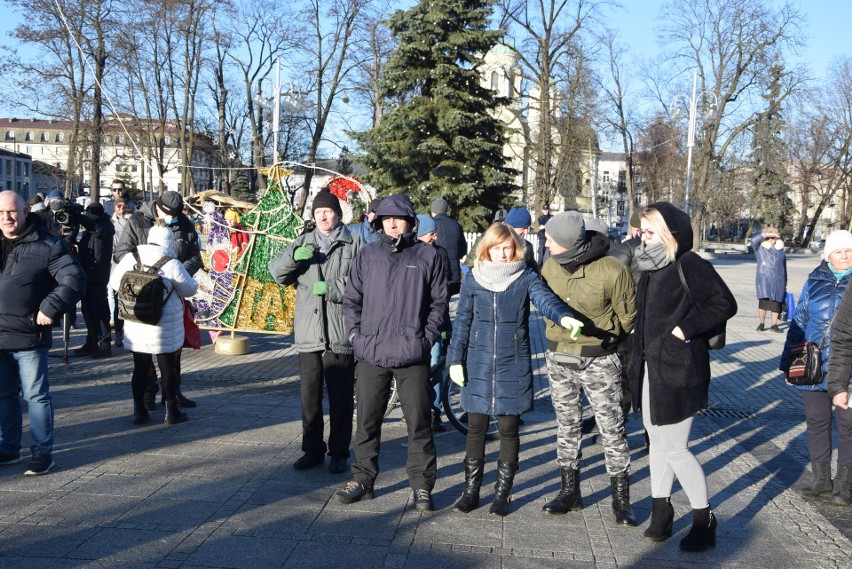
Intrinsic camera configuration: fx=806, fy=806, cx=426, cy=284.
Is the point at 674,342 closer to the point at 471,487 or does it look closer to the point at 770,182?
the point at 471,487

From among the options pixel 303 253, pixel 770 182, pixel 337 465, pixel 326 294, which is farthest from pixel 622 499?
pixel 770 182

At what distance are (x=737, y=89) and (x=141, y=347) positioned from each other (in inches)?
1722

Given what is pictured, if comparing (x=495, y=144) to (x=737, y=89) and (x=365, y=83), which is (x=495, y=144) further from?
(x=737, y=89)

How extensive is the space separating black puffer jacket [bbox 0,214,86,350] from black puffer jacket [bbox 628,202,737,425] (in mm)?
3674

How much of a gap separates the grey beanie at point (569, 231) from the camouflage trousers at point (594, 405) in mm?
657

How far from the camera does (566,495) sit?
4844mm

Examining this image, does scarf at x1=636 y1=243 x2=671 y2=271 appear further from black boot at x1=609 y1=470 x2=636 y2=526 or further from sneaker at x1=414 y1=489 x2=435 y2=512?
sneaker at x1=414 y1=489 x2=435 y2=512

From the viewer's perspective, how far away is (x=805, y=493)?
5.48 metres

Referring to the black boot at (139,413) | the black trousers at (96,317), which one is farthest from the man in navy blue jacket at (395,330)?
the black trousers at (96,317)

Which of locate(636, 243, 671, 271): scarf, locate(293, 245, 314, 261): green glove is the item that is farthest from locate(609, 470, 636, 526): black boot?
locate(293, 245, 314, 261): green glove

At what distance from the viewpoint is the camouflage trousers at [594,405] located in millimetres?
4691

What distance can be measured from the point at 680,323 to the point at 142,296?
160 inches

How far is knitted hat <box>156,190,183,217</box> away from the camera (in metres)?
7.38

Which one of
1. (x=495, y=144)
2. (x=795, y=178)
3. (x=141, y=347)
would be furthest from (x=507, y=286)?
(x=795, y=178)
